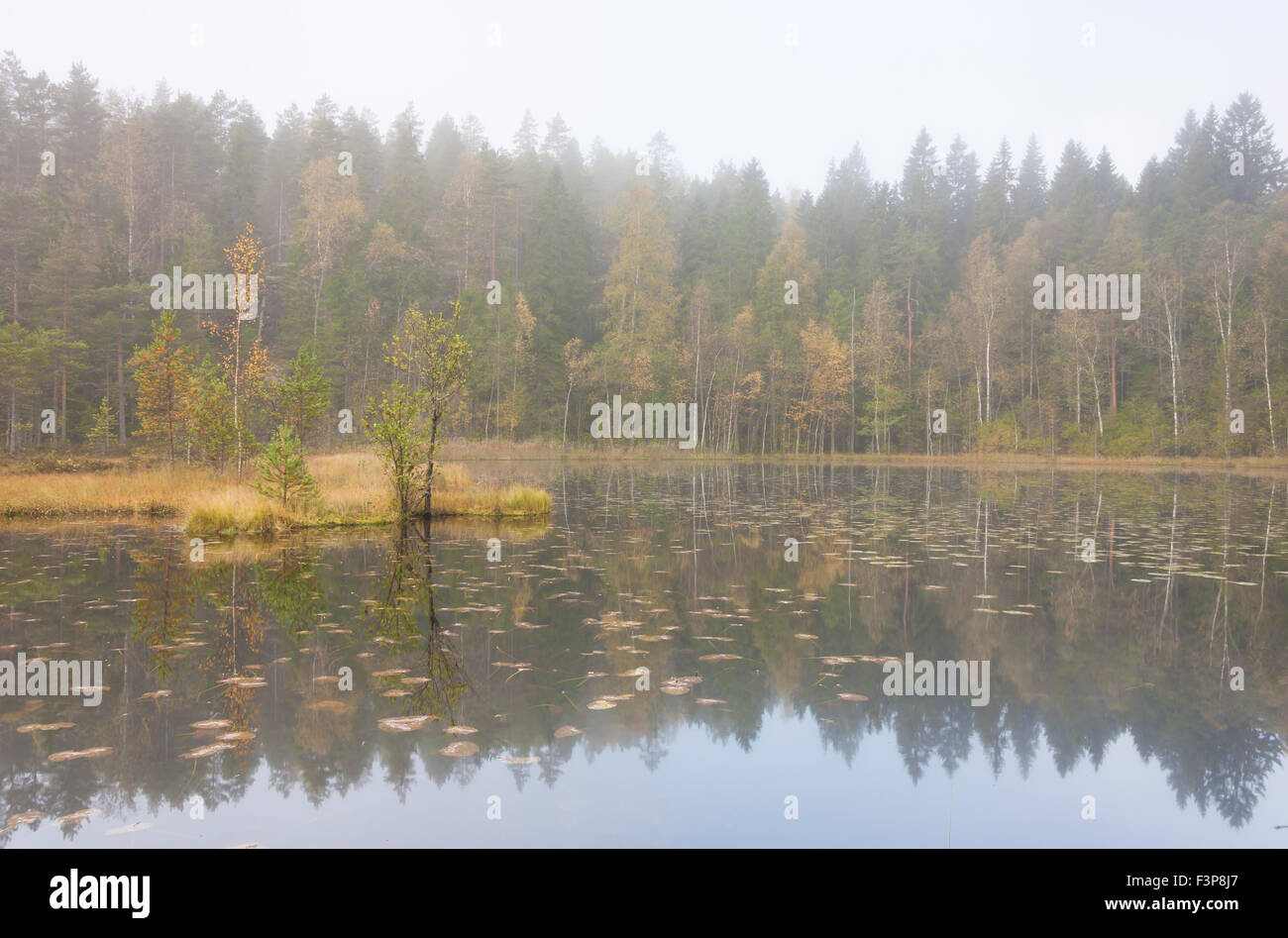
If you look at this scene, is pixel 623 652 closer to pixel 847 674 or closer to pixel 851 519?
pixel 847 674

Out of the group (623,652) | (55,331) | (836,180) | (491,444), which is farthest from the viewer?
(836,180)

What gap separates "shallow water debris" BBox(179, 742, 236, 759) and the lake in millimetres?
25

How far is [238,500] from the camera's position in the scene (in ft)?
54.0

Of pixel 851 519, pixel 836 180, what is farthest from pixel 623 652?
pixel 836 180

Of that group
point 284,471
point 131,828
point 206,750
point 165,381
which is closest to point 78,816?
point 131,828

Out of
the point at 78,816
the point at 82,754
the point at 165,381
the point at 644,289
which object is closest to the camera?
the point at 78,816

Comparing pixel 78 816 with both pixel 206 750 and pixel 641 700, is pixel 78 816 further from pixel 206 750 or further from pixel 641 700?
pixel 641 700

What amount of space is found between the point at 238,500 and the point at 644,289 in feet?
142

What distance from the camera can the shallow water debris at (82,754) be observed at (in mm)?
5307

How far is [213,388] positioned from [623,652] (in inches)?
790

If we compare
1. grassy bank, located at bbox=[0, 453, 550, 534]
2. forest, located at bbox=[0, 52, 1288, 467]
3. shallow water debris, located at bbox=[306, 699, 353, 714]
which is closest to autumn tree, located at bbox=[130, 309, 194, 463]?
grassy bank, located at bbox=[0, 453, 550, 534]

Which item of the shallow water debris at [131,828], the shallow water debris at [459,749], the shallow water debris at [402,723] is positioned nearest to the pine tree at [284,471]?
the shallow water debris at [402,723]

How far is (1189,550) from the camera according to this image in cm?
1445

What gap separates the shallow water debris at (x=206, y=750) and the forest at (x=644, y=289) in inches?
1524
